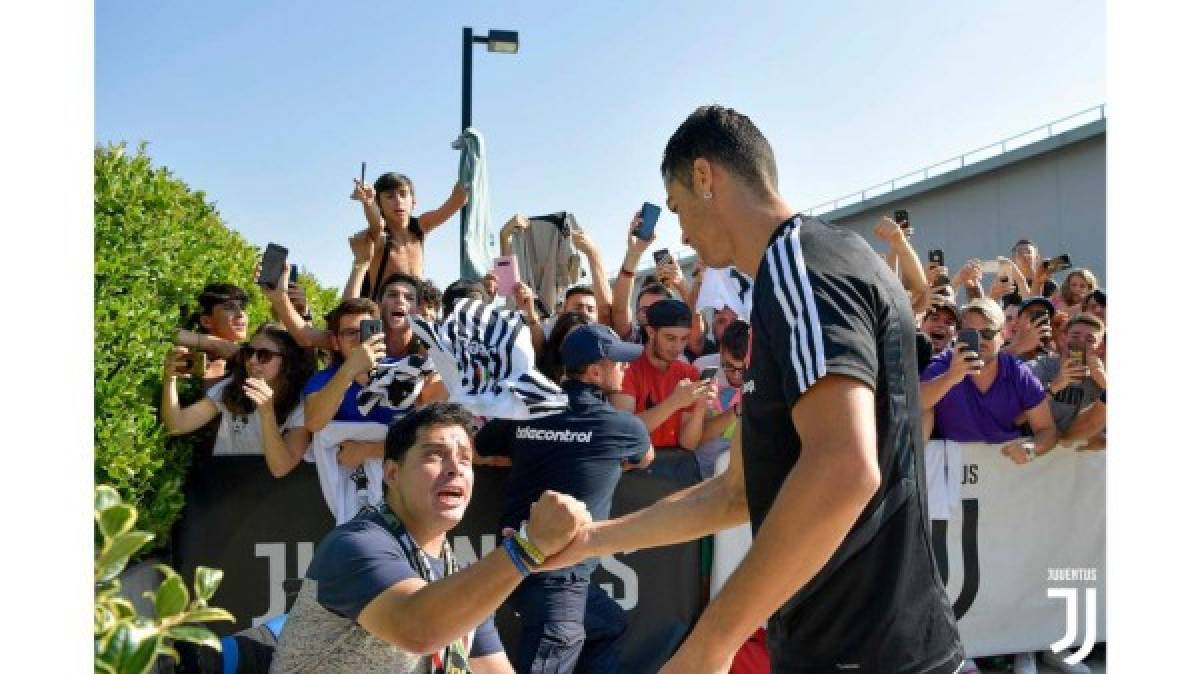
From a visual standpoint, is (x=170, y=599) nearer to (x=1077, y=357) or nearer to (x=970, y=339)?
(x=970, y=339)

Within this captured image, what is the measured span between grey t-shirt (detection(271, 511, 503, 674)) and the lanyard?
0.10 ft

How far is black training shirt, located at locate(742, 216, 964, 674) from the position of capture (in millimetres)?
2092

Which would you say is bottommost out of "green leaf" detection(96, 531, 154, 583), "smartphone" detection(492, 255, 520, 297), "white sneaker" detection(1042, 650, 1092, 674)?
"white sneaker" detection(1042, 650, 1092, 674)

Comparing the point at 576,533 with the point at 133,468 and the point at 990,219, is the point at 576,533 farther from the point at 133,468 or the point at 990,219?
the point at 990,219

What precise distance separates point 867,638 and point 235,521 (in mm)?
3734

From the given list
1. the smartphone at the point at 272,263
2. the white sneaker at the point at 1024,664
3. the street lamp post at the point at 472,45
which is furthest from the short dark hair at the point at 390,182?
the white sneaker at the point at 1024,664

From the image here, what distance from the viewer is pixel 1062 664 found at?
21.5 feet

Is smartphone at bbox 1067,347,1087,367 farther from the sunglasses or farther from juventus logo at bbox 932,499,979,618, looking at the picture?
the sunglasses

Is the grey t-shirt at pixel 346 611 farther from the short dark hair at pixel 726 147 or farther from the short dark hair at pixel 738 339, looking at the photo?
the short dark hair at pixel 738 339

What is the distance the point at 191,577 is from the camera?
16.1ft

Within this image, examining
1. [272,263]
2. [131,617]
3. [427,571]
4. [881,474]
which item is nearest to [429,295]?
[272,263]

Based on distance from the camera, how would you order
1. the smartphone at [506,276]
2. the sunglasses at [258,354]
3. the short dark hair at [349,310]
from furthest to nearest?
1. the smartphone at [506,276]
2. the short dark hair at [349,310]
3. the sunglasses at [258,354]

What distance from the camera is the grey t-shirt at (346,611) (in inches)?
106
